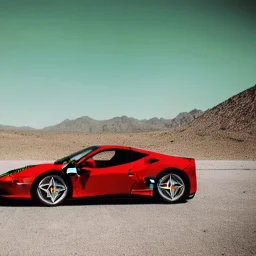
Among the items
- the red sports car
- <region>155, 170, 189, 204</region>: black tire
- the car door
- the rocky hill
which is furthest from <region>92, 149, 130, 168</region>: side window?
the rocky hill

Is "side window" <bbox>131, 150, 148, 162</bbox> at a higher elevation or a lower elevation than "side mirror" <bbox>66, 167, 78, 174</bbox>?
higher

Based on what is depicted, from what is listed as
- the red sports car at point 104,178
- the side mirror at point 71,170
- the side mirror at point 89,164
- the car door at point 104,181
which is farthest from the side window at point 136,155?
the side mirror at point 71,170

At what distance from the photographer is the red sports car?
791 centimetres

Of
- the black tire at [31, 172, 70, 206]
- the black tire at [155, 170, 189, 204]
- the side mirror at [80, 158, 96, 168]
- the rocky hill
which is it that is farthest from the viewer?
the rocky hill

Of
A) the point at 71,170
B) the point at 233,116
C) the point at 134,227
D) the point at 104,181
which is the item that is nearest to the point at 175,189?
the point at 104,181

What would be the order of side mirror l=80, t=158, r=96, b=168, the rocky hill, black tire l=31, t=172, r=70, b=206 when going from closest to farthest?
black tire l=31, t=172, r=70, b=206
side mirror l=80, t=158, r=96, b=168
the rocky hill

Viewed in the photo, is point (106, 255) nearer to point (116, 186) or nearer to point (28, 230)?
point (28, 230)

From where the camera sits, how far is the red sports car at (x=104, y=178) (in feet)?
26.0

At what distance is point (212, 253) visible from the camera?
4797 millimetres

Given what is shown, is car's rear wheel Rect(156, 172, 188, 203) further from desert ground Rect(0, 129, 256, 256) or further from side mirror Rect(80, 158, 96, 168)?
side mirror Rect(80, 158, 96, 168)

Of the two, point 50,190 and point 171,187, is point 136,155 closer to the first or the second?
point 171,187

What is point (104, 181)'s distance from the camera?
798cm

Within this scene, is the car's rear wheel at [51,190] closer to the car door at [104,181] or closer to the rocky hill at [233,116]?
the car door at [104,181]

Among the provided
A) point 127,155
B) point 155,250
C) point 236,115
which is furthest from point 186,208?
point 236,115
